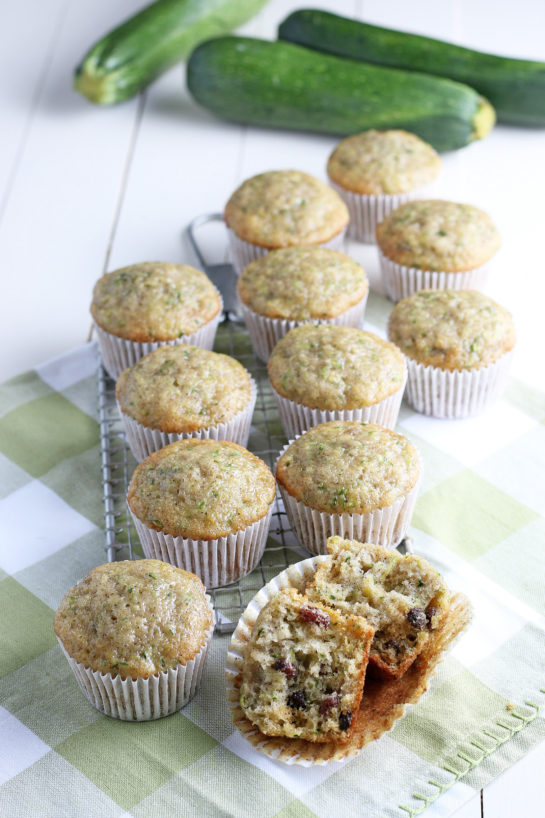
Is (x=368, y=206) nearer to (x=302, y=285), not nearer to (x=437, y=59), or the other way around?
(x=302, y=285)

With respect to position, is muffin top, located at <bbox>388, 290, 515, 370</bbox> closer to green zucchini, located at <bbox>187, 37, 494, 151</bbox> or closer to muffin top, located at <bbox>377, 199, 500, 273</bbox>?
muffin top, located at <bbox>377, 199, 500, 273</bbox>

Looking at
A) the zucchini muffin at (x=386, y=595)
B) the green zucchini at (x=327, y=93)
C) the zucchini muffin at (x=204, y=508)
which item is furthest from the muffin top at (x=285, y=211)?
the zucchini muffin at (x=386, y=595)

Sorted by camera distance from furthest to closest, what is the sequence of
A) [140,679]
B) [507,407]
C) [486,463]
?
[507,407] < [486,463] < [140,679]

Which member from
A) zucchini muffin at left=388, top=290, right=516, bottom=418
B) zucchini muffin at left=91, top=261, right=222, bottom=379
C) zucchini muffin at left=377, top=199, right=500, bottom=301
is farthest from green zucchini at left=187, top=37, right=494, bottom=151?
zucchini muffin at left=91, top=261, right=222, bottom=379

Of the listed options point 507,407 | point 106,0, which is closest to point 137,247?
point 507,407

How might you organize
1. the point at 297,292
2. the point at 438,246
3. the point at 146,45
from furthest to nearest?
1. the point at 146,45
2. the point at 438,246
3. the point at 297,292

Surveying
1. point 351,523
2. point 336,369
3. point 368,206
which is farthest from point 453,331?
point 368,206

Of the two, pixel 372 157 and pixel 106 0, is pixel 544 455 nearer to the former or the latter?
pixel 372 157
